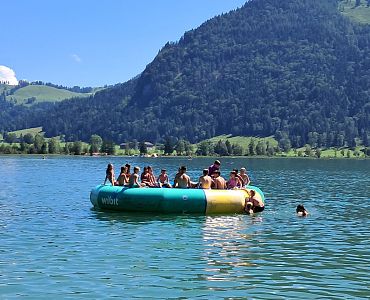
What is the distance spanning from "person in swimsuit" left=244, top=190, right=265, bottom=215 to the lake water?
76 cm

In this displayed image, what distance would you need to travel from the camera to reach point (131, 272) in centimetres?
1817

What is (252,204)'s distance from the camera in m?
32.2

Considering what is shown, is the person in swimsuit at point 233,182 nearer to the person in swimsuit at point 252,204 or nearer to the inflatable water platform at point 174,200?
the person in swimsuit at point 252,204

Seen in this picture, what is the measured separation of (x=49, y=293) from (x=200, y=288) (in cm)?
400

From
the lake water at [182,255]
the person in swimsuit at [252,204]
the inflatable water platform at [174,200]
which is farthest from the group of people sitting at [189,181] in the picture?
the lake water at [182,255]

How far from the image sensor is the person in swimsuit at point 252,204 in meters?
31.9

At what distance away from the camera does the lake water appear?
16.4 metres

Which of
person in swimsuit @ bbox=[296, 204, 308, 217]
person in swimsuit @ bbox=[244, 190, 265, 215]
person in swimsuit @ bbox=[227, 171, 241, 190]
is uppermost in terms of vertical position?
person in swimsuit @ bbox=[227, 171, 241, 190]

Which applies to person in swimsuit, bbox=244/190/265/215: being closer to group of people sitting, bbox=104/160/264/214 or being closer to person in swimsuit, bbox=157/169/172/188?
group of people sitting, bbox=104/160/264/214

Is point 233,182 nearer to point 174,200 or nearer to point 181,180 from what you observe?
point 181,180

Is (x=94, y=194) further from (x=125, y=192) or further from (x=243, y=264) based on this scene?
(x=243, y=264)

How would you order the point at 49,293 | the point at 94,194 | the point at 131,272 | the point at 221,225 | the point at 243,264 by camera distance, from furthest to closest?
the point at 94,194 < the point at 221,225 < the point at 243,264 < the point at 131,272 < the point at 49,293

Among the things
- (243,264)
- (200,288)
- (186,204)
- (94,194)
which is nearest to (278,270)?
(243,264)

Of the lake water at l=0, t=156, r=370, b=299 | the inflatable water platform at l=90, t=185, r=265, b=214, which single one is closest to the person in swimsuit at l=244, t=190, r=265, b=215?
the inflatable water platform at l=90, t=185, r=265, b=214
